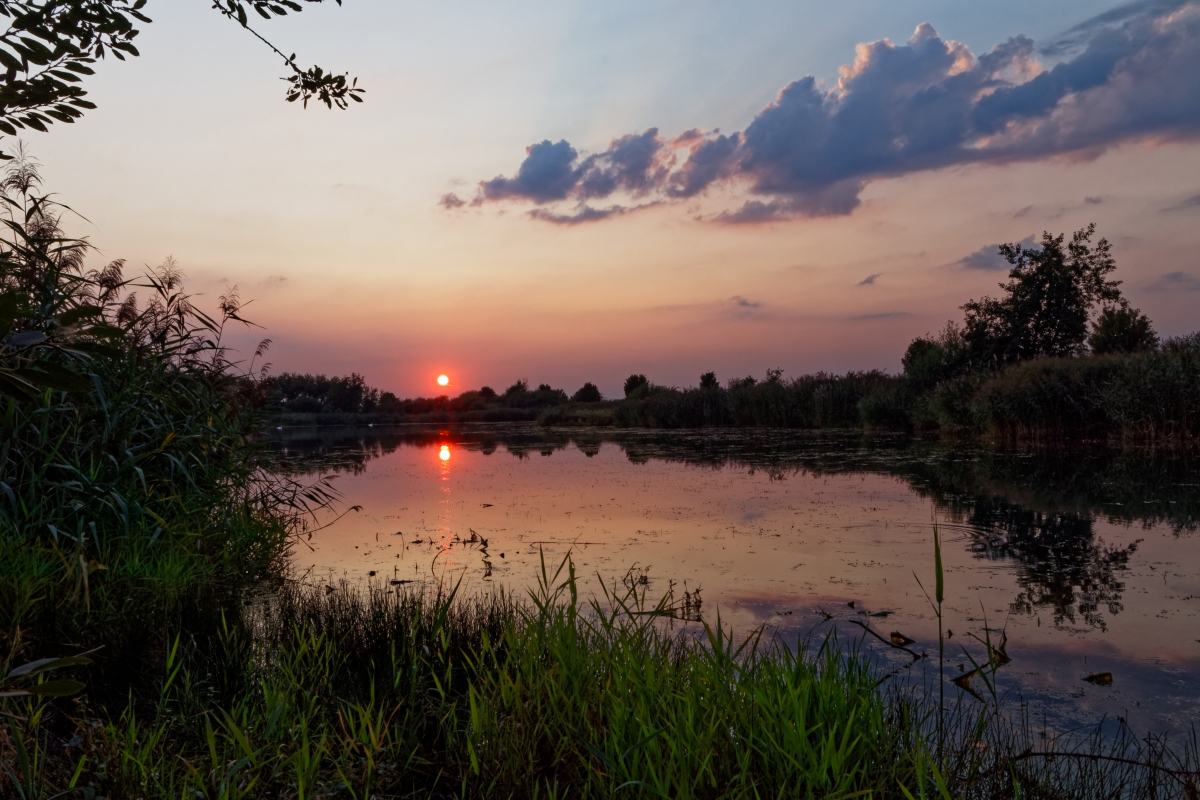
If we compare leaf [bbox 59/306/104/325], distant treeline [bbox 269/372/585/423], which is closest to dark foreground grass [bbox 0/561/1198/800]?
leaf [bbox 59/306/104/325]

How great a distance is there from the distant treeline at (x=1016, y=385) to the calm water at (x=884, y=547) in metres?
3.23

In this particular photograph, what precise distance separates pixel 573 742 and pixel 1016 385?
2184cm

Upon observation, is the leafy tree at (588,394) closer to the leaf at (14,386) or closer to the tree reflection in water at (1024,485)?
the tree reflection in water at (1024,485)

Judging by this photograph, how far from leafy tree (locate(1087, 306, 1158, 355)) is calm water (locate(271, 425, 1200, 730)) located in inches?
748

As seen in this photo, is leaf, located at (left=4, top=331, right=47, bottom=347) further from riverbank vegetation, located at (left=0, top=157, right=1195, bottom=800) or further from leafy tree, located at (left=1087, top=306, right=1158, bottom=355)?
leafy tree, located at (left=1087, top=306, right=1158, bottom=355)

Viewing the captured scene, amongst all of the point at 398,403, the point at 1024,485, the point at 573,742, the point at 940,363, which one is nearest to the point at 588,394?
the point at 398,403

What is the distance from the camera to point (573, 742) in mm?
2947

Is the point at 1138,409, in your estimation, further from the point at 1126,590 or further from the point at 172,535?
the point at 172,535

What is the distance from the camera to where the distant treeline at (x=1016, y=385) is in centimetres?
1902

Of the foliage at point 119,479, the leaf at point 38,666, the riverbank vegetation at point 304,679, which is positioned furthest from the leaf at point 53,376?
the foliage at point 119,479

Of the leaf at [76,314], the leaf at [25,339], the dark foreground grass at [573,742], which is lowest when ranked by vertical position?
the dark foreground grass at [573,742]

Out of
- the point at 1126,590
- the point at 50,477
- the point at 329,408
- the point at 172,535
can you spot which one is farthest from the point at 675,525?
the point at 329,408

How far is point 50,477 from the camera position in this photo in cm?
542

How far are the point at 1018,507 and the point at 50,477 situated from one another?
1086 cm
